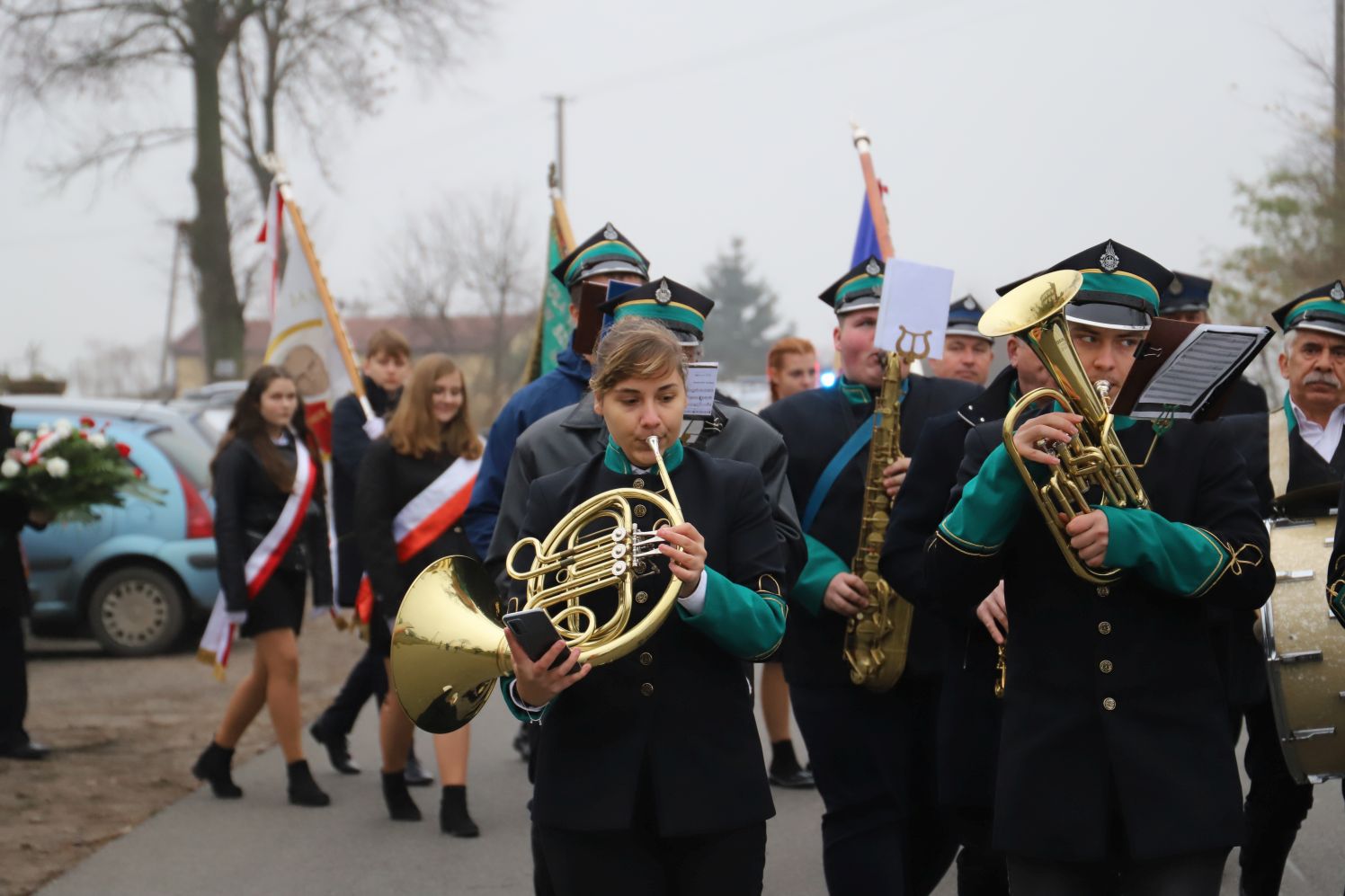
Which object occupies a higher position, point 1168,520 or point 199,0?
point 199,0

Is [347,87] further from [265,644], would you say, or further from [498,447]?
[498,447]

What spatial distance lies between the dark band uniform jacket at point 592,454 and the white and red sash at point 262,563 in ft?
11.2

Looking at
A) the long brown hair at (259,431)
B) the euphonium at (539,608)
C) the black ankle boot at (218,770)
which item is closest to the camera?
the euphonium at (539,608)

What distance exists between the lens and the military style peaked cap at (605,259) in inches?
220

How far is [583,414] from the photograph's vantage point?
4.60m

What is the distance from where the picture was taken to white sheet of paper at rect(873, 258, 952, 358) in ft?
17.3

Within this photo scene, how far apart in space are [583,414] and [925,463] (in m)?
0.94

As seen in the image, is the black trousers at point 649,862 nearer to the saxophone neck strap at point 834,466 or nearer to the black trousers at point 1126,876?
the black trousers at point 1126,876

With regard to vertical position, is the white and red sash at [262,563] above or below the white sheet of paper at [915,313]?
below

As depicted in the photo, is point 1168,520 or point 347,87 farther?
point 347,87

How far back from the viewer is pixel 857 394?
5590 millimetres

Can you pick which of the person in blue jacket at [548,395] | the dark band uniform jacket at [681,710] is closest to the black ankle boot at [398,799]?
the person in blue jacket at [548,395]

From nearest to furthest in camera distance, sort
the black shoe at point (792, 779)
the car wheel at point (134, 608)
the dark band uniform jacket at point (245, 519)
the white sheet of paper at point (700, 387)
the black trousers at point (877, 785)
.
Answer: the white sheet of paper at point (700, 387), the black trousers at point (877, 785), the dark band uniform jacket at point (245, 519), the black shoe at point (792, 779), the car wheel at point (134, 608)

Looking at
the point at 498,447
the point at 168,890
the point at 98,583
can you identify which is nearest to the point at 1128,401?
the point at 498,447
